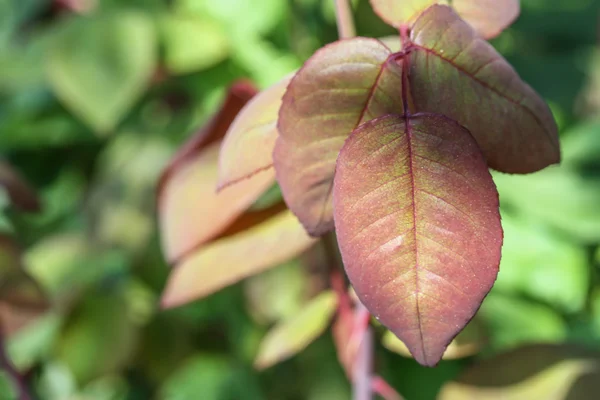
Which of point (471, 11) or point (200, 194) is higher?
point (471, 11)

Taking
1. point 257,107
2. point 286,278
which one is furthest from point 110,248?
point 257,107

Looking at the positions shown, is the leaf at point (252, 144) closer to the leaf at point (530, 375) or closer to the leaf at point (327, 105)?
the leaf at point (327, 105)

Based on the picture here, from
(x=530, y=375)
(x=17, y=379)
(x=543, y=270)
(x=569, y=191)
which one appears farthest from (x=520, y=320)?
(x=17, y=379)

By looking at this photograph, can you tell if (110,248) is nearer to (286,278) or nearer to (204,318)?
(204,318)

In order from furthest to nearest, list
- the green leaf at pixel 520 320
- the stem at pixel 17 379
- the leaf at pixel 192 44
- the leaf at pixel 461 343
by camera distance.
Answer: the leaf at pixel 192 44
the green leaf at pixel 520 320
the stem at pixel 17 379
the leaf at pixel 461 343

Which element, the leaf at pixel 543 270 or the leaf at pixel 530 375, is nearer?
the leaf at pixel 530 375

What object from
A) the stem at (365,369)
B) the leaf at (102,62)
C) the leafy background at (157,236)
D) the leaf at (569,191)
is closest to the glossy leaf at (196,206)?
the stem at (365,369)

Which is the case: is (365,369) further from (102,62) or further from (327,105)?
(102,62)
